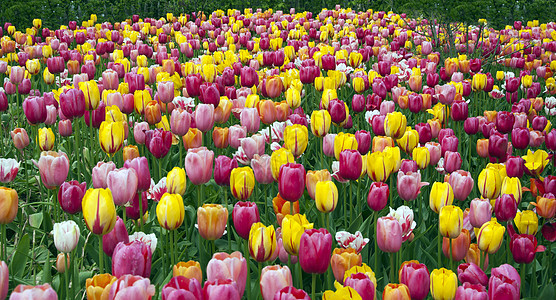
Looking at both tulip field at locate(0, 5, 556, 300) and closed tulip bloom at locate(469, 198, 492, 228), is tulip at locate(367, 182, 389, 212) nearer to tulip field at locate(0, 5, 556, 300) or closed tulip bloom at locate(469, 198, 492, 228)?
tulip field at locate(0, 5, 556, 300)

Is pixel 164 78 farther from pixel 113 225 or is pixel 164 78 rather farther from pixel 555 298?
pixel 555 298

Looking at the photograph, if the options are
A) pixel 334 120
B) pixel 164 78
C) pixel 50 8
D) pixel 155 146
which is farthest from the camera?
pixel 50 8

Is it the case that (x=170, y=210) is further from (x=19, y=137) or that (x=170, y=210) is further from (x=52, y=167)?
(x=19, y=137)

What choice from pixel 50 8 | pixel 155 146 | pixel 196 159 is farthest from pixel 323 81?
pixel 50 8

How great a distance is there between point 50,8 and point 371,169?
377 inches

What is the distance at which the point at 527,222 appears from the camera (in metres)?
2.22

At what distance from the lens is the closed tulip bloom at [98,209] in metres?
1.75

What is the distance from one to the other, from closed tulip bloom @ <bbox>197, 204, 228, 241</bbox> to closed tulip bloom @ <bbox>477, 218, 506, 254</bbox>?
3.01 feet

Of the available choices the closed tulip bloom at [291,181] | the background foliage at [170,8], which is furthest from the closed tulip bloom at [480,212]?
the background foliage at [170,8]

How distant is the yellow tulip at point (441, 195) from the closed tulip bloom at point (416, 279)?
0.62 meters

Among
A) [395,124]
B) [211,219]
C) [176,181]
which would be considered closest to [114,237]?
[211,219]

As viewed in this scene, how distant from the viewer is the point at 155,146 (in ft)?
9.15

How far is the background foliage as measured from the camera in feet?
30.3

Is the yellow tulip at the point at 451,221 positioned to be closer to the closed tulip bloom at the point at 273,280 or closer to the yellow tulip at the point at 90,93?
the closed tulip bloom at the point at 273,280
